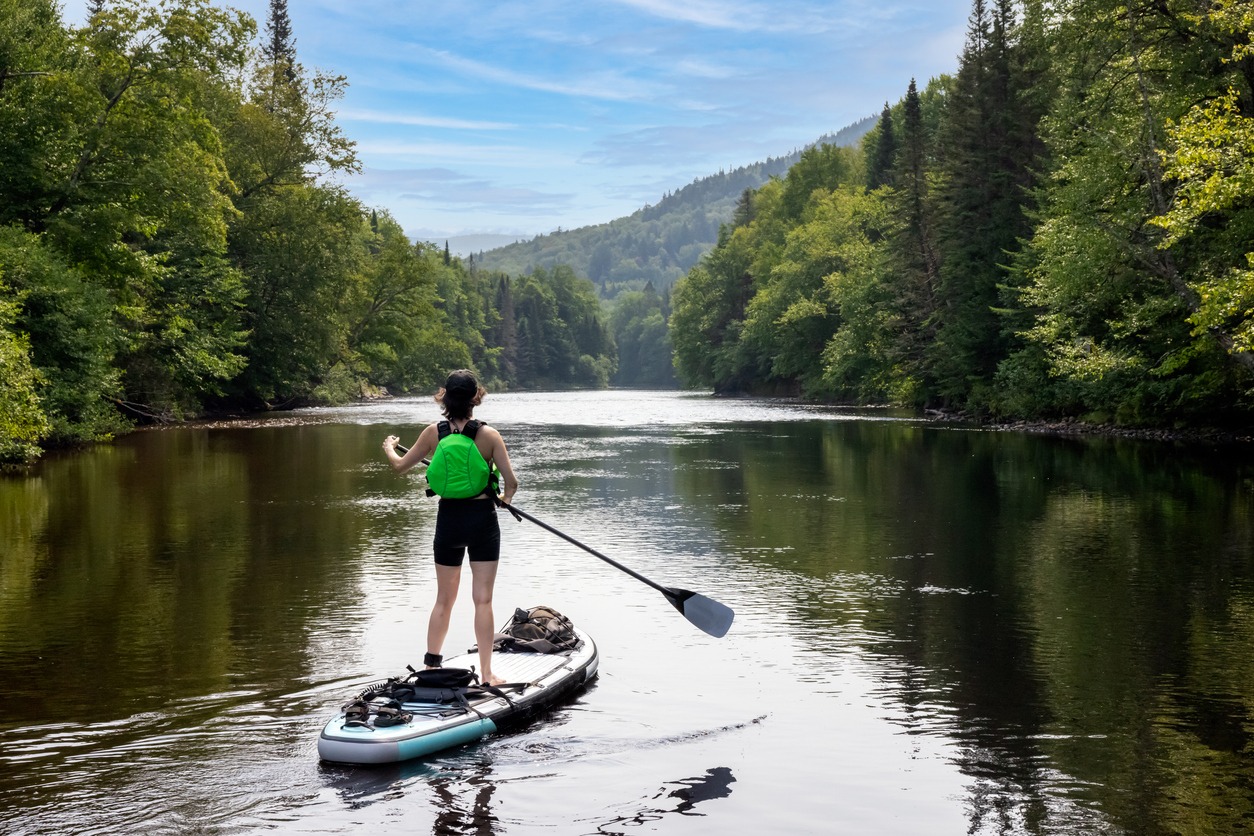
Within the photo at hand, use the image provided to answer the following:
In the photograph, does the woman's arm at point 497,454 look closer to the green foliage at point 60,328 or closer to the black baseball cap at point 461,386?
the black baseball cap at point 461,386

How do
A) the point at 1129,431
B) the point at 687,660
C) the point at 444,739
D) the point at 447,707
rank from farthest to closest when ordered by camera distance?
the point at 1129,431 < the point at 687,660 < the point at 447,707 < the point at 444,739

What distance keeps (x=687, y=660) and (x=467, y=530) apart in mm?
2731

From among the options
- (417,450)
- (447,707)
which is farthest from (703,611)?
(417,450)

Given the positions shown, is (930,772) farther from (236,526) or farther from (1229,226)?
(1229,226)

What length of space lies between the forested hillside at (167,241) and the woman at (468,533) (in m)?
15.9

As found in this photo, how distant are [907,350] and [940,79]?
1704 inches

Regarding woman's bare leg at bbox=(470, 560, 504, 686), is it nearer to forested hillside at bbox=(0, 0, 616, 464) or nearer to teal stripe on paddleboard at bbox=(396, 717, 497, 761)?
teal stripe on paddleboard at bbox=(396, 717, 497, 761)

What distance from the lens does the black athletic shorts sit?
27.1 feet

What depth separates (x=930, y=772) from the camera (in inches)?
281

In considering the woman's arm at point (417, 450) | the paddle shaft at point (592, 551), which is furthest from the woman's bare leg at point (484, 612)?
the woman's arm at point (417, 450)

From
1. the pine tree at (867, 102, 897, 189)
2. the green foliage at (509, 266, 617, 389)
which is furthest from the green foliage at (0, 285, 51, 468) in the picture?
the green foliage at (509, 266, 617, 389)

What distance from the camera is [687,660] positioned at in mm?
10031

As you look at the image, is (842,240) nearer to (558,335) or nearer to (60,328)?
(60,328)

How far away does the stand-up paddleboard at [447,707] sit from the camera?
722cm
